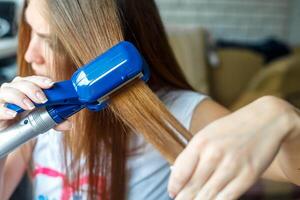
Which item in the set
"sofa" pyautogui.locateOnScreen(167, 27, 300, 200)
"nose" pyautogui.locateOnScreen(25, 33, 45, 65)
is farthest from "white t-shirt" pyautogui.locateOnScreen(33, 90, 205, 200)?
"sofa" pyautogui.locateOnScreen(167, 27, 300, 200)

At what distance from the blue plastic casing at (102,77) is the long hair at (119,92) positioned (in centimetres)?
2

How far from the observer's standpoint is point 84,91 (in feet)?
1.15

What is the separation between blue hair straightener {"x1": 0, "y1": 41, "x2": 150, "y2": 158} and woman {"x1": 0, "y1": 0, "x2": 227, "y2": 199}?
15 mm

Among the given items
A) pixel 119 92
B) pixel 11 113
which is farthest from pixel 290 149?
pixel 11 113

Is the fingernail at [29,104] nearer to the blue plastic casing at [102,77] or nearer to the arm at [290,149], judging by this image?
the blue plastic casing at [102,77]

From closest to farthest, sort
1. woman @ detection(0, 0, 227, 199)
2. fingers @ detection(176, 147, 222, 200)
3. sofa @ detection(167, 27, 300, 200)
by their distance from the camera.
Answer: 1. fingers @ detection(176, 147, 222, 200)
2. woman @ detection(0, 0, 227, 199)
3. sofa @ detection(167, 27, 300, 200)

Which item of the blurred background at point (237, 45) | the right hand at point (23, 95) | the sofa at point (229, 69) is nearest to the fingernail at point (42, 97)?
the right hand at point (23, 95)

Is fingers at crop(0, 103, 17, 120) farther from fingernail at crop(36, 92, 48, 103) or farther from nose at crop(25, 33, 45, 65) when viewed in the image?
nose at crop(25, 33, 45, 65)

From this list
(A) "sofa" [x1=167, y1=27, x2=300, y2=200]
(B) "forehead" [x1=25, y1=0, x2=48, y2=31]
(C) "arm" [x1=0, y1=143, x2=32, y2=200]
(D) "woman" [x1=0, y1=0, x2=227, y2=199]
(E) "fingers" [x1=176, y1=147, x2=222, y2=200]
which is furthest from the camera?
(A) "sofa" [x1=167, y1=27, x2=300, y2=200]

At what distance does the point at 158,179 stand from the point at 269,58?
1.51m

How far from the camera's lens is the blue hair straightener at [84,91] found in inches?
13.6

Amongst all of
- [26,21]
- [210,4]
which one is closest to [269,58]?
[210,4]

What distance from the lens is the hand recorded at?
299mm

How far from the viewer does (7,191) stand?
65cm
